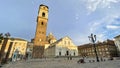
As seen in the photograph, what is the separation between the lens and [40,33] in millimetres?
50812

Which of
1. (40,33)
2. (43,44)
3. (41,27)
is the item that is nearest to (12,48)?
(43,44)

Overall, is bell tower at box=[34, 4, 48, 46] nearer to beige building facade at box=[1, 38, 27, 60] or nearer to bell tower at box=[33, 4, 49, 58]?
bell tower at box=[33, 4, 49, 58]

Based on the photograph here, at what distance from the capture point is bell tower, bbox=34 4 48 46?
4965 centimetres

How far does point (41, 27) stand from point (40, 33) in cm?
311

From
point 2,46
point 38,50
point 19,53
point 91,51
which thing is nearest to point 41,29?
point 38,50

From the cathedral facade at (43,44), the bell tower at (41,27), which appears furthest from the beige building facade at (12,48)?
the bell tower at (41,27)

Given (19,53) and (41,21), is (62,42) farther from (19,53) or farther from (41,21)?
(19,53)

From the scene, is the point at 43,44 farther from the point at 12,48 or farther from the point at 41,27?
the point at 12,48

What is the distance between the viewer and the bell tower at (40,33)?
48.0m

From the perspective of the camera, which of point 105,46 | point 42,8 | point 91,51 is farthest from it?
point 91,51

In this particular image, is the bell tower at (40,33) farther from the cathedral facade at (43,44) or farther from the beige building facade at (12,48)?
the beige building facade at (12,48)

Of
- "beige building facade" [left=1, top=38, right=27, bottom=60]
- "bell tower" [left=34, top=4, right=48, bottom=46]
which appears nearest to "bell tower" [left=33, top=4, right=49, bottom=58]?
"bell tower" [left=34, top=4, right=48, bottom=46]

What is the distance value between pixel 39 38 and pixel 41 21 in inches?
345

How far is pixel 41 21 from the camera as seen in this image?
5284 cm
